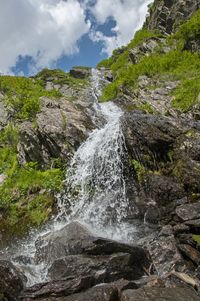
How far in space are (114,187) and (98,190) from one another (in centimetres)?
107

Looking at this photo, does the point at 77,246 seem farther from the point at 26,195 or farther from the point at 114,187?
the point at 26,195

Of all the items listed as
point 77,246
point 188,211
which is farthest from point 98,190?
point 77,246

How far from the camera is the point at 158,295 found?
10859 millimetres

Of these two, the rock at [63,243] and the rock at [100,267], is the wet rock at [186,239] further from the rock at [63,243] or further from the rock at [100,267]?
the rock at [63,243]

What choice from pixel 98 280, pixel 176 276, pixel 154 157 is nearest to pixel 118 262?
pixel 98 280

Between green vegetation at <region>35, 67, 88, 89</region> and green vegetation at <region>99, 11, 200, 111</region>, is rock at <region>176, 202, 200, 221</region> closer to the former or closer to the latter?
green vegetation at <region>99, 11, 200, 111</region>

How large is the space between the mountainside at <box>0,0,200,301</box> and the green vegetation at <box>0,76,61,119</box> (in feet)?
0.59

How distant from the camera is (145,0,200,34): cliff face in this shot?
189 feet

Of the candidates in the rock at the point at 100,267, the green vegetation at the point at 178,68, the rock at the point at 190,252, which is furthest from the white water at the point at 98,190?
the green vegetation at the point at 178,68

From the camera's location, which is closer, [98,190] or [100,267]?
[100,267]

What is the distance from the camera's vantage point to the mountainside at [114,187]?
13.5m

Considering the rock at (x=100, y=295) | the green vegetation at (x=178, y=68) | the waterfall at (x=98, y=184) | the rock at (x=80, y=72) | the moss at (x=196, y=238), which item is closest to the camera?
the rock at (x=100, y=295)

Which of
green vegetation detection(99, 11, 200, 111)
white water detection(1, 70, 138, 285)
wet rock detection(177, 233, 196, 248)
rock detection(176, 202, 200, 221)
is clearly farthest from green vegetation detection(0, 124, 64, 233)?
green vegetation detection(99, 11, 200, 111)

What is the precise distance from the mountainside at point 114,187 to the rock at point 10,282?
4 centimetres
